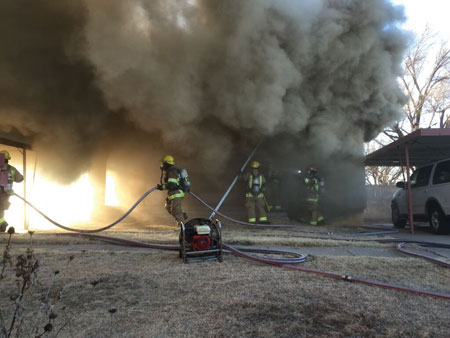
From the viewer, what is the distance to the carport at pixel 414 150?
6.98 m

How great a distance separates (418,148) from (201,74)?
6.16 m

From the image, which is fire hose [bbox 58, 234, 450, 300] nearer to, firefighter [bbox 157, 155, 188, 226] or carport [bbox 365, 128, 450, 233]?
firefighter [bbox 157, 155, 188, 226]

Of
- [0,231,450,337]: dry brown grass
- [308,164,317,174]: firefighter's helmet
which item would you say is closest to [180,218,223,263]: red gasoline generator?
[0,231,450,337]: dry brown grass

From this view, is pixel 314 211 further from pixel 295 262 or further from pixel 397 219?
pixel 295 262

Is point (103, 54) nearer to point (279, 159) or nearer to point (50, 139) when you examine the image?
point (50, 139)

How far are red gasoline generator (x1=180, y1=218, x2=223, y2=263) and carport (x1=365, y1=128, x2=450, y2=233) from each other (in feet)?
17.8

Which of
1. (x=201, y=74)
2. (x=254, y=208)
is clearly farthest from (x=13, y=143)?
(x=254, y=208)

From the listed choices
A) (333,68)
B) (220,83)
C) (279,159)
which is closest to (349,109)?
(333,68)

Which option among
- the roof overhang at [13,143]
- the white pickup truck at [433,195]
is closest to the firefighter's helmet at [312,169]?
the white pickup truck at [433,195]

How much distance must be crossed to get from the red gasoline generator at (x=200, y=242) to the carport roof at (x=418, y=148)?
542cm

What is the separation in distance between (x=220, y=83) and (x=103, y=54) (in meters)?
2.68

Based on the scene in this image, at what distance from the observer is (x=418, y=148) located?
8.75 m

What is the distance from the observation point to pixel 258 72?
753 cm

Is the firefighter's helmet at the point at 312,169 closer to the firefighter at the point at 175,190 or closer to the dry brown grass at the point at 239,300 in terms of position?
the firefighter at the point at 175,190
